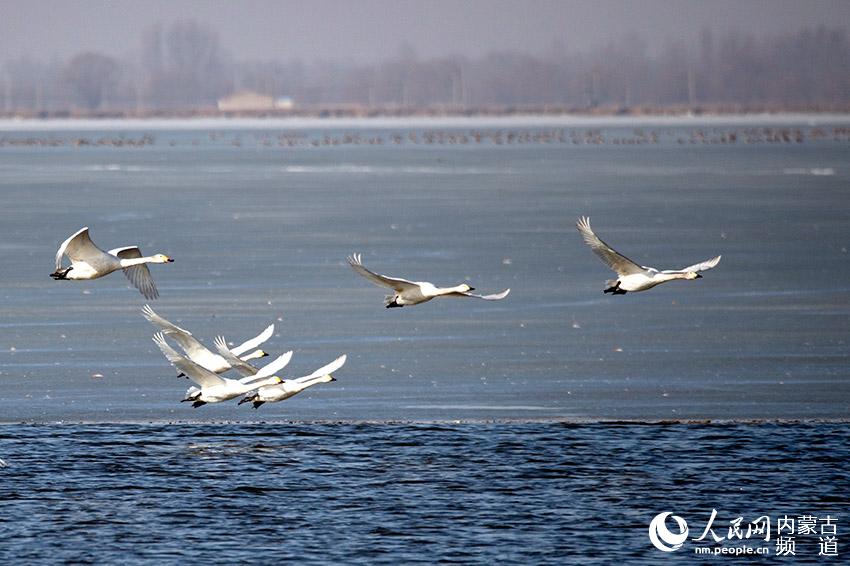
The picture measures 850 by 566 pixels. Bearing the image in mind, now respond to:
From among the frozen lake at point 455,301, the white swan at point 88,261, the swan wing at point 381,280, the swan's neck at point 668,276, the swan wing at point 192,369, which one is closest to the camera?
the swan wing at point 381,280

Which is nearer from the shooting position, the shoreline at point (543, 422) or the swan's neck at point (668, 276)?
the swan's neck at point (668, 276)

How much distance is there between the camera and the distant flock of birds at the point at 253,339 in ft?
39.9

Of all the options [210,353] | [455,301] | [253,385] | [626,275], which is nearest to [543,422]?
[626,275]

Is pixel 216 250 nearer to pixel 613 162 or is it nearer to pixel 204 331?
pixel 204 331

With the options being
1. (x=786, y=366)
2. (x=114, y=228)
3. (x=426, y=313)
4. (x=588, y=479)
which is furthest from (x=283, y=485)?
(x=114, y=228)

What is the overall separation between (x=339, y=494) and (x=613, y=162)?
4346 cm

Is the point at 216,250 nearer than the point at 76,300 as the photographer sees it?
No

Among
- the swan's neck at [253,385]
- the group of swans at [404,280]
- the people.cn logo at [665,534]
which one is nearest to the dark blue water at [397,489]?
the people.cn logo at [665,534]

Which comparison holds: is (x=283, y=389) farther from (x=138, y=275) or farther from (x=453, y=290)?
(x=138, y=275)

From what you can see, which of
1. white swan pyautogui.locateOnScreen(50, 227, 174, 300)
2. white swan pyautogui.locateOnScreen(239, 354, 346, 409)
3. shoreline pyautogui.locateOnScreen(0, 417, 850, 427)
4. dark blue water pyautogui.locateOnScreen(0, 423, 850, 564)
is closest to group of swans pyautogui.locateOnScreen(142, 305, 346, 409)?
white swan pyautogui.locateOnScreen(239, 354, 346, 409)

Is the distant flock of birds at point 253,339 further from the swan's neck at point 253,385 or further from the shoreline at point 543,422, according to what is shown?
the shoreline at point 543,422

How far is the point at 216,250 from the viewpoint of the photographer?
25.8 meters

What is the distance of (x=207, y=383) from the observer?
12.5 meters

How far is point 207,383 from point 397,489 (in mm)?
1725
